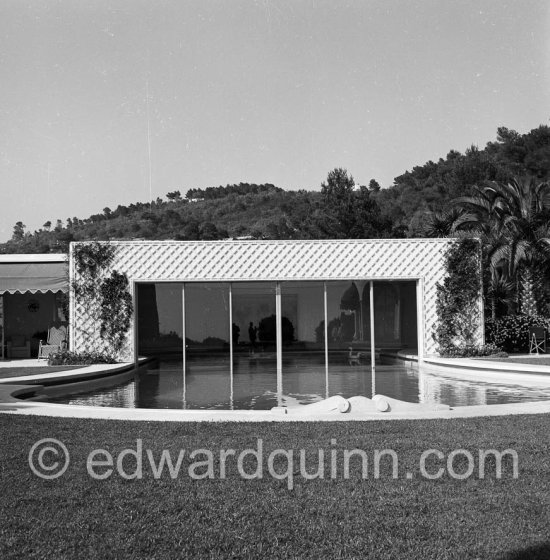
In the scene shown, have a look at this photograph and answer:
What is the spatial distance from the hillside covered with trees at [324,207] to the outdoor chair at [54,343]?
17544 mm

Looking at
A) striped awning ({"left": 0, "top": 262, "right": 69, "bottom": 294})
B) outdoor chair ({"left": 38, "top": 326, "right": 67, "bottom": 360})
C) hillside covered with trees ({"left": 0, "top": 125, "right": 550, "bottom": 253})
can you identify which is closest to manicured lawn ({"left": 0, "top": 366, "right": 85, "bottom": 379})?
outdoor chair ({"left": 38, "top": 326, "right": 67, "bottom": 360})

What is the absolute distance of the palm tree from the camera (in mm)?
22672

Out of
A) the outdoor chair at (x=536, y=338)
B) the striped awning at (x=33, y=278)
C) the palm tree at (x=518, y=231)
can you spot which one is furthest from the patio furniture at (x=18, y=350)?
the outdoor chair at (x=536, y=338)

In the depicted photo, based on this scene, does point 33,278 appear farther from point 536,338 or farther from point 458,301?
point 536,338

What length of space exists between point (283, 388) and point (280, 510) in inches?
379

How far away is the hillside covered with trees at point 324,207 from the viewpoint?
44125 mm

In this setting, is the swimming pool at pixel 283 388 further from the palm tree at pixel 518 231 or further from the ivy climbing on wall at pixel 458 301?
the palm tree at pixel 518 231

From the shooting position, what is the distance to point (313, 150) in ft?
86.8

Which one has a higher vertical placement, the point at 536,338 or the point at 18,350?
the point at 536,338

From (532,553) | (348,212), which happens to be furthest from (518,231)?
(348,212)

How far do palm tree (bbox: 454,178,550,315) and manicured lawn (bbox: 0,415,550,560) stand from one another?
1649cm

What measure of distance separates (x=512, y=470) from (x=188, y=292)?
53.2 ft

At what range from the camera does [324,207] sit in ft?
152

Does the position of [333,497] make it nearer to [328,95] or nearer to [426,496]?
[426,496]
